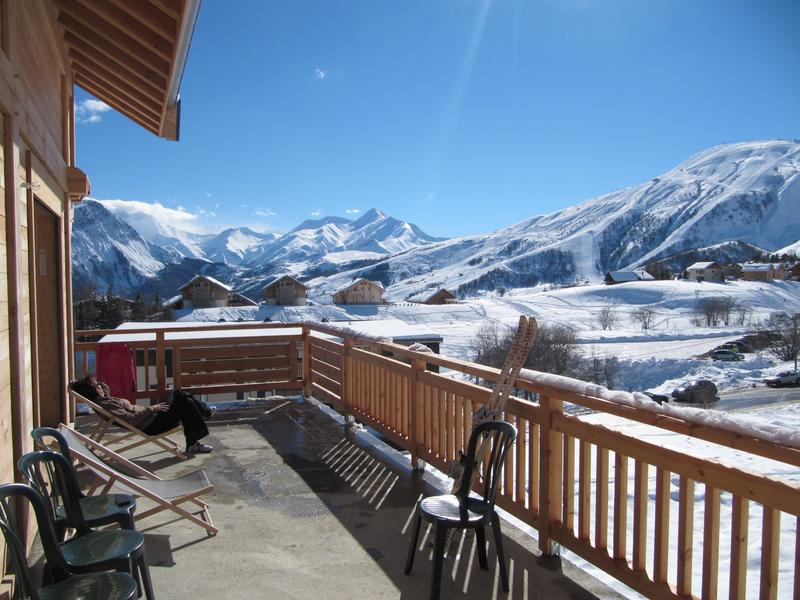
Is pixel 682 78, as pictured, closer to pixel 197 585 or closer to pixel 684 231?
pixel 197 585

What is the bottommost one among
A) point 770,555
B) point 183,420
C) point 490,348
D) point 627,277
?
point 490,348

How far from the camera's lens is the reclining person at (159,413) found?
494 cm

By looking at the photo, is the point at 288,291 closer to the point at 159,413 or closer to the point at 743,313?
the point at 159,413

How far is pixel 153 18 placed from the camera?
384cm

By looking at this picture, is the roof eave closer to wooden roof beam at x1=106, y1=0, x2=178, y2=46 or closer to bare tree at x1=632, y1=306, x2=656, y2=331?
wooden roof beam at x1=106, y1=0, x2=178, y2=46

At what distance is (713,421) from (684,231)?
22111cm

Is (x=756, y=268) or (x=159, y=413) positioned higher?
(x=756, y=268)

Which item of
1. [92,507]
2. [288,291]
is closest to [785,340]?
[288,291]

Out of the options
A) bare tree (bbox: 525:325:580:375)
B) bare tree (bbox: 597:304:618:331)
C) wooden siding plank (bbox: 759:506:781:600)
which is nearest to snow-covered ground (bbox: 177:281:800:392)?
bare tree (bbox: 597:304:618:331)

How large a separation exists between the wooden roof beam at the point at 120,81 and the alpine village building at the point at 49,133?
12mm

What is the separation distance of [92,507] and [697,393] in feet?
100

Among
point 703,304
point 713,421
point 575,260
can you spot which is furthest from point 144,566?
point 575,260

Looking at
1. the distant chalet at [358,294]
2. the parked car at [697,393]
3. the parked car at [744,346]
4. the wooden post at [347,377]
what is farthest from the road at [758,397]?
the distant chalet at [358,294]

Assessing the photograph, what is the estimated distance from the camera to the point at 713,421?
220cm
